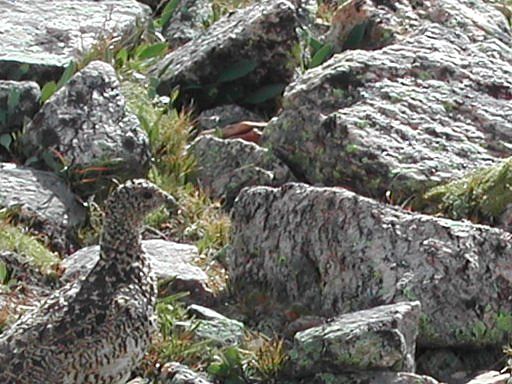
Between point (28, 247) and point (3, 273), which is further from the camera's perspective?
point (28, 247)

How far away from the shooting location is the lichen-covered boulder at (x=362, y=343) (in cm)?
900

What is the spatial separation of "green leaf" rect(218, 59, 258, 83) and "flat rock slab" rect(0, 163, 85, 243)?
1.80m

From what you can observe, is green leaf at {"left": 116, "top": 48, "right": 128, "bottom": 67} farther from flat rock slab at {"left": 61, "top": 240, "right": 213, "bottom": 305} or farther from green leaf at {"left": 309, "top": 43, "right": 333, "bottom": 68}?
flat rock slab at {"left": 61, "top": 240, "right": 213, "bottom": 305}

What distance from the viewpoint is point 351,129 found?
1134 cm

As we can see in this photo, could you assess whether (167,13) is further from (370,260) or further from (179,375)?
(179,375)

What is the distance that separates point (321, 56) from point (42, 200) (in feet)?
9.27

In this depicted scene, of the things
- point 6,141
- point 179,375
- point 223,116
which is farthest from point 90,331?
point 223,116

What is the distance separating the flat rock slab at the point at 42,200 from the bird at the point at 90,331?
6.34 ft

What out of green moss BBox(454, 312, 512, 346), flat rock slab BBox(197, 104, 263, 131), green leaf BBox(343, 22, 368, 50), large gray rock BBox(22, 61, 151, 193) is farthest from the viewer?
green leaf BBox(343, 22, 368, 50)

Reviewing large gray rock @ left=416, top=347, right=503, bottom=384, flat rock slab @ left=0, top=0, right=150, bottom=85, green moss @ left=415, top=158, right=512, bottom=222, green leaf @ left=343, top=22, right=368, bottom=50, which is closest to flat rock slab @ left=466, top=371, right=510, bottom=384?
large gray rock @ left=416, top=347, right=503, bottom=384

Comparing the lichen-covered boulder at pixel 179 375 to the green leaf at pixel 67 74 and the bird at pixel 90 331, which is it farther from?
the green leaf at pixel 67 74

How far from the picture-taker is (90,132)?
38.5ft

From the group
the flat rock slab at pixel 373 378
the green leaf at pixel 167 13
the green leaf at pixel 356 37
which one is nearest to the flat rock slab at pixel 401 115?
the green leaf at pixel 356 37

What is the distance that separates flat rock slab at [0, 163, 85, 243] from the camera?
11.2m
